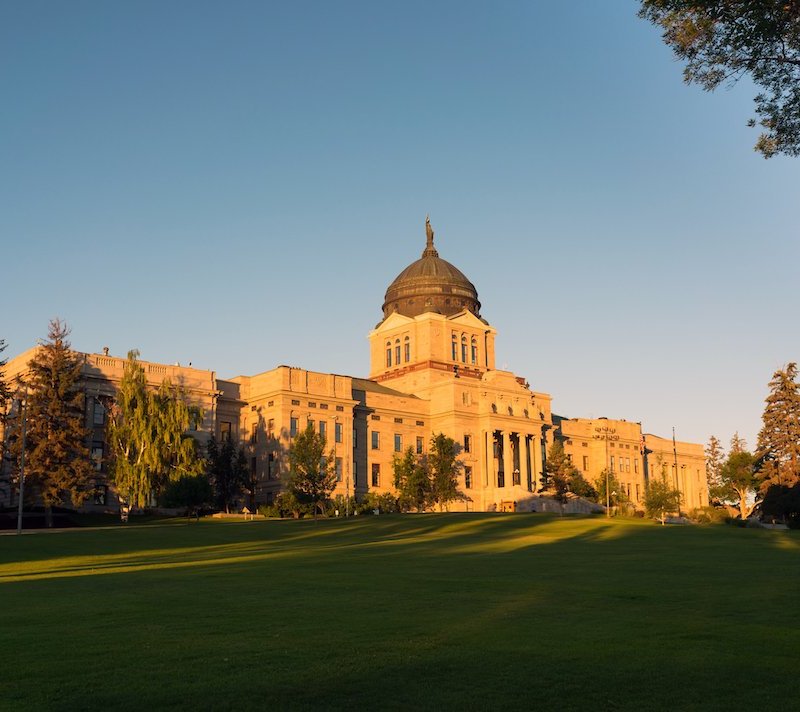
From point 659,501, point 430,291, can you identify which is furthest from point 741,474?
point 430,291

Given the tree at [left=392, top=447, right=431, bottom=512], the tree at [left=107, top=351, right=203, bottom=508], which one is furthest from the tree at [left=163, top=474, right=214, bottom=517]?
the tree at [left=392, top=447, right=431, bottom=512]

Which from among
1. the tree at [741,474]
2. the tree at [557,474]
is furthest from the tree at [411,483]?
the tree at [741,474]

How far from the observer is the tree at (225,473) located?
9362cm

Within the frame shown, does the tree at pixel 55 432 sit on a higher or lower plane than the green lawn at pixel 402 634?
higher

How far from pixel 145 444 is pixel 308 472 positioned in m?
14.9

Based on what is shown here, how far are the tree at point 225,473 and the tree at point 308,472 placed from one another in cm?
997

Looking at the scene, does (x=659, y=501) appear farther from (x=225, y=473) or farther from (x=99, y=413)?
(x=99, y=413)

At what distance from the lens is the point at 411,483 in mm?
101250

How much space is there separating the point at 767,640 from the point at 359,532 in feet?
157

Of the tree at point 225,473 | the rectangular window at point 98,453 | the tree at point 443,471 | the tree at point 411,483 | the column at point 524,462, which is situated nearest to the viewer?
the rectangular window at point 98,453

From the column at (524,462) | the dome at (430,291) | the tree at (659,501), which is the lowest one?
the tree at (659,501)

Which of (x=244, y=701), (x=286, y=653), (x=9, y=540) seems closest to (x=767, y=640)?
(x=286, y=653)

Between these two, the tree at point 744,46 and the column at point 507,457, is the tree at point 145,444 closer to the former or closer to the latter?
the column at point 507,457

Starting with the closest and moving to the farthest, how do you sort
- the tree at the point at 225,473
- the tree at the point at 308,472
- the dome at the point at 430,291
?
the tree at the point at 308,472
the tree at the point at 225,473
the dome at the point at 430,291
